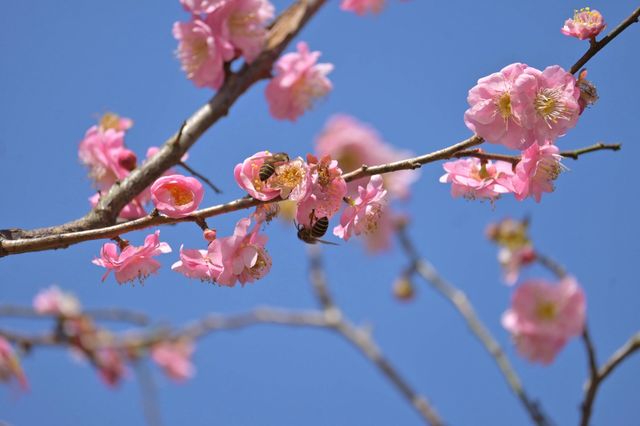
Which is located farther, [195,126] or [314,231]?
[195,126]

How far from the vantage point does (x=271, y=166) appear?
1310 millimetres

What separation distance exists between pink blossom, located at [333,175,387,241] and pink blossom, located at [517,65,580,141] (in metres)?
0.35

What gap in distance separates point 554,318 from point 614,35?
2196mm

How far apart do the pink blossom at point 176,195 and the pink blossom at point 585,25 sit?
894mm

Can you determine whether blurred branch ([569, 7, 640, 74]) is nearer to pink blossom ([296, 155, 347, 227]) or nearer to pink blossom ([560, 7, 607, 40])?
pink blossom ([560, 7, 607, 40])

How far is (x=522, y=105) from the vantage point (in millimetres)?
1345

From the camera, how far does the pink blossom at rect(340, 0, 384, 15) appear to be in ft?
9.27

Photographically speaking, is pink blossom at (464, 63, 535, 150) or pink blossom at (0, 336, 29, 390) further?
pink blossom at (0, 336, 29, 390)

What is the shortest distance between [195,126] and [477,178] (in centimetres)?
85

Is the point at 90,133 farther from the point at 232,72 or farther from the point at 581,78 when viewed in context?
the point at 581,78

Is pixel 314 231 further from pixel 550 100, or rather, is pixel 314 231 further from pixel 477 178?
pixel 550 100

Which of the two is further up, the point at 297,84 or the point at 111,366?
the point at 111,366

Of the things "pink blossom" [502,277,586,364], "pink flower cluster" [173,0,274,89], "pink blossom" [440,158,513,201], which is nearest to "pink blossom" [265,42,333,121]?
"pink flower cluster" [173,0,274,89]

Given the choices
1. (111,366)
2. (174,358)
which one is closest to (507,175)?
(111,366)
